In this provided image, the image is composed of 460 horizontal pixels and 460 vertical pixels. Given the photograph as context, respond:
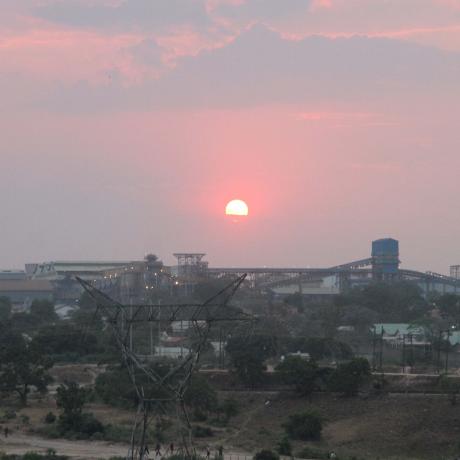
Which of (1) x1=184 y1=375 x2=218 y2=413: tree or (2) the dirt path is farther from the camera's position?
(1) x1=184 y1=375 x2=218 y2=413: tree

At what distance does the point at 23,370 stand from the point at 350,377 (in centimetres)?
1553

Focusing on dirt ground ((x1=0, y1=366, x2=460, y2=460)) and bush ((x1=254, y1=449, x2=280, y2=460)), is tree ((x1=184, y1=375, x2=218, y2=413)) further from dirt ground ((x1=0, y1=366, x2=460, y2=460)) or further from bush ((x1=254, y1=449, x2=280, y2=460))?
bush ((x1=254, y1=449, x2=280, y2=460))

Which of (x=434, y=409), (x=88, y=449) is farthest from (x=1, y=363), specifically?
(x=434, y=409)

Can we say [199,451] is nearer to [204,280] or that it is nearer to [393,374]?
[393,374]

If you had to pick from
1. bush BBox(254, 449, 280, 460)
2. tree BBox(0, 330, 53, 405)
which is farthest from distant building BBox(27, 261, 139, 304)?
bush BBox(254, 449, 280, 460)

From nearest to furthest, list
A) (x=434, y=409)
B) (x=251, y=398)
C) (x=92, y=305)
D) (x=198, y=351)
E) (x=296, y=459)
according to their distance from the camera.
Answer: (x=198, y=351) → (x=296, y=459) → (x=434, y=409) → (x=251, y=398) → (x=92, y=305)

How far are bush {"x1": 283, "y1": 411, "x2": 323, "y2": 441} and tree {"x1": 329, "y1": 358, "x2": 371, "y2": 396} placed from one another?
507 centimetres

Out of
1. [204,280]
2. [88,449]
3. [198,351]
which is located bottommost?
[88,449]

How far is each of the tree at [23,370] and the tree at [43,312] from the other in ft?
125

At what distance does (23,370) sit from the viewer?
61719 mm

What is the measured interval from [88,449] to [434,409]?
1497cm

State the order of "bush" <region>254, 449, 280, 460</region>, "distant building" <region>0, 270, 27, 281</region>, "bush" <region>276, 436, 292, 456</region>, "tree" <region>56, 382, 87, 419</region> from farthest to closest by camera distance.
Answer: "distant building" <region>0, 270, 27, 281</region> → "tree" <region>56, 382, 87, 419</region> → "bush" <region>276, 436, 292, 456</region> → "bush" <region>254, 449, 280, 460</region>

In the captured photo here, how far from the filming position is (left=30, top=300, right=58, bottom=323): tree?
10569cm

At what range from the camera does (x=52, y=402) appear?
6031 centimetres
